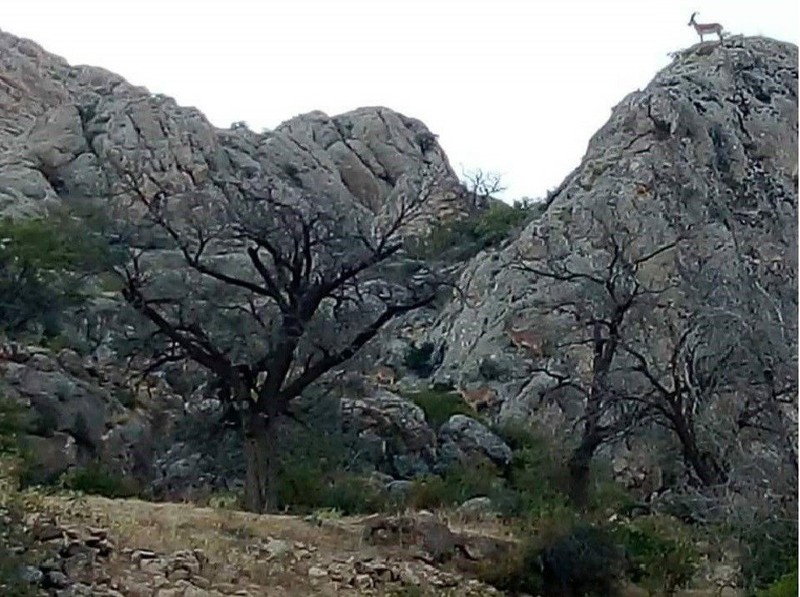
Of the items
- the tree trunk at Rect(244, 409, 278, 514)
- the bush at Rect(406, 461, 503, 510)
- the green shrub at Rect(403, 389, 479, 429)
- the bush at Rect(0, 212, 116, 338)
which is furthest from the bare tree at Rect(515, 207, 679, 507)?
the bush at Rect(0, 212, 116, 338)

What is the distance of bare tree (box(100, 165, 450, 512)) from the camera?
17094 millimetres

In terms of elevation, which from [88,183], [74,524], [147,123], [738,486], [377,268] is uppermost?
[147,123]

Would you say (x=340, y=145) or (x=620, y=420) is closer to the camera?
(x=620, y=420)

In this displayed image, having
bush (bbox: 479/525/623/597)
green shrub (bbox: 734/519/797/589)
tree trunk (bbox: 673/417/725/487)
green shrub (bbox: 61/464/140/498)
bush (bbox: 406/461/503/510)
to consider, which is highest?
tree trunk (bbox: 673/417/725/487)

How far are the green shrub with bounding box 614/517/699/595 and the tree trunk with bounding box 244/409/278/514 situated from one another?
14.7 ft

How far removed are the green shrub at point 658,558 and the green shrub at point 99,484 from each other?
6.55 m

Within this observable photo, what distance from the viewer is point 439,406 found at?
85.7ft

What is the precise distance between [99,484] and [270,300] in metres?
3.47

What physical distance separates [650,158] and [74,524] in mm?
24390

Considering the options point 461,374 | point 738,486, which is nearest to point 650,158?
point 461,374

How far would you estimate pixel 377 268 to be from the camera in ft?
60.9

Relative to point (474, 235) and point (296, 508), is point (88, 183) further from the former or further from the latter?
point (296, 508)

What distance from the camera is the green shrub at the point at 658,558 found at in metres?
13.5

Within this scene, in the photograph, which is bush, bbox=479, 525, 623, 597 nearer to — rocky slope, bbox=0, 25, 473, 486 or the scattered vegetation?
rocky slope, bbox=0, 25, 473, 486
